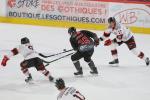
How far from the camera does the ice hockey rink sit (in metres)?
8.19

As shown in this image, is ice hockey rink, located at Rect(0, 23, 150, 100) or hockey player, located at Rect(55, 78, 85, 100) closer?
hockey player, located at Rect(55, 78, 85, 100)

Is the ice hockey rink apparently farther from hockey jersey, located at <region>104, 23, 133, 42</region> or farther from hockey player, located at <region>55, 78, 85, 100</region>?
hockey player, located at <region>55, 78, 85, 100</region>

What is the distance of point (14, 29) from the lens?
13.5 m

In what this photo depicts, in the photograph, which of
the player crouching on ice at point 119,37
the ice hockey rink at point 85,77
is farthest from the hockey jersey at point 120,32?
the ice hockey rink at point 85,77

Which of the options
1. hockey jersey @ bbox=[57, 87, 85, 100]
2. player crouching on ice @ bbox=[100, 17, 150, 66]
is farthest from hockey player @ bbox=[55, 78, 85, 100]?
player crouching on ice @ bbox=[100, 17, 150, 66]

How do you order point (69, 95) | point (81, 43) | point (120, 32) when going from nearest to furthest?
point (69, 95), point (81, 43), point (120, 32)

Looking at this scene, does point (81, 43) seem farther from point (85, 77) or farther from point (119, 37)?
point (119, 37)

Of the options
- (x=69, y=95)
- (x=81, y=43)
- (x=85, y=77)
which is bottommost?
(x=85, y=77)

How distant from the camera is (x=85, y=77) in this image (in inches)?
365

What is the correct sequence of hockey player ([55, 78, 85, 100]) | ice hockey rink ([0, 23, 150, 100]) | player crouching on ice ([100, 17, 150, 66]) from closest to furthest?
hockey player ([55, 78, 85, 100]) < ice hockey rink ([0, 23, 150, 100]) < player crouching on ice ([100, 17, 150, 66])

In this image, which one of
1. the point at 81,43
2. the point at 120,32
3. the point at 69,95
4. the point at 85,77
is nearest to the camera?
the point at 69,95

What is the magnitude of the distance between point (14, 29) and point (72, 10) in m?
1.79

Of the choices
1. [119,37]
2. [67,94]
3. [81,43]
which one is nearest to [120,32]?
[119,37]

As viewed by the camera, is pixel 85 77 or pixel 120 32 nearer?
pixel 85 77
